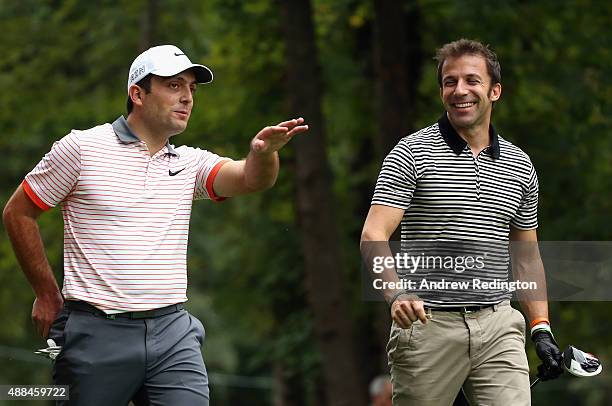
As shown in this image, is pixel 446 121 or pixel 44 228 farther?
pixel 44 228

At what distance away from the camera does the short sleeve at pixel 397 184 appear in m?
5.99

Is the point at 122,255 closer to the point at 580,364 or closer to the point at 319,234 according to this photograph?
Result: the point at 580,364

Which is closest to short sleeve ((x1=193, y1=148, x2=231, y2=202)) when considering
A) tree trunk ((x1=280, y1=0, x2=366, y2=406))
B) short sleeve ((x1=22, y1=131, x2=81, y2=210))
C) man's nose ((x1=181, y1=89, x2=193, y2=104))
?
man's nose ((x1=181, y1=89, x2=193, y2=104))

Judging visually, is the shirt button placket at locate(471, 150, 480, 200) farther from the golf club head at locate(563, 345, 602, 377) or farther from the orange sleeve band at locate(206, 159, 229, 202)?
the orange sleeve band at locate(206, 159, 229, 202)

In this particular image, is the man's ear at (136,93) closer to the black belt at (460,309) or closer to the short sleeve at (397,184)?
the short sleeve at (397,184)

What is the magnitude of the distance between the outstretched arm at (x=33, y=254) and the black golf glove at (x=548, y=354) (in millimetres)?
2223

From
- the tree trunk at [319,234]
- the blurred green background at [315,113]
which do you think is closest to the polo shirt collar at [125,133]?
the blurred green background at [315,113]

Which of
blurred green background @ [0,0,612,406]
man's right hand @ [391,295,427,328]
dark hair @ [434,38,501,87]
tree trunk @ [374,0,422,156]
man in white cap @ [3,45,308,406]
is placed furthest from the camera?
blurred green background @ [0,0,612,406]

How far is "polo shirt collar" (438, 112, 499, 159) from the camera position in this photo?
6.14 m

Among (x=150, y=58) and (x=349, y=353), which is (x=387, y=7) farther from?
(x=150, y=58)

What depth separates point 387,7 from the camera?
14117 mm

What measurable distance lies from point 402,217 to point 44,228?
1358 cm

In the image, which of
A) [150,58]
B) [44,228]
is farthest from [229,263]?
[150,58]

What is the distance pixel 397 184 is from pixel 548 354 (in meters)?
1.11
